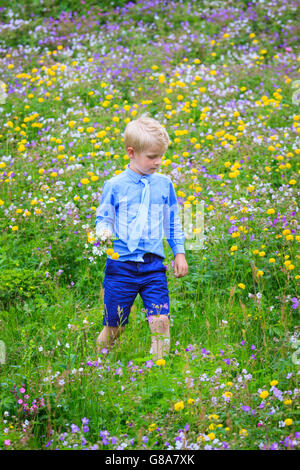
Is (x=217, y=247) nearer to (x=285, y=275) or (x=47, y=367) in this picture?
(x=285, y=275)

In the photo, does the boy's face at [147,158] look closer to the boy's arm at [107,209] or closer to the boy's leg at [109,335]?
the boy's arm at [107,209]

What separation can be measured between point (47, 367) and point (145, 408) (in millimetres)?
647

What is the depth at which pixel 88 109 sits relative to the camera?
23.1 feet

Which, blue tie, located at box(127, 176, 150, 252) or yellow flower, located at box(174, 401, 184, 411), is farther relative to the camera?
blue tie, located at box(127, 176, 150, 252)

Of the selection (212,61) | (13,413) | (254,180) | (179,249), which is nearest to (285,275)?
(179,249)

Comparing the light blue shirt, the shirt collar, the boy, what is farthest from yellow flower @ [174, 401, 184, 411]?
the shirt collar

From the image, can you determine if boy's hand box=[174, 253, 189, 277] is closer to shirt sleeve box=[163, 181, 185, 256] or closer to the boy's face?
shirt sleeve box=[163, 181, 185, 256]

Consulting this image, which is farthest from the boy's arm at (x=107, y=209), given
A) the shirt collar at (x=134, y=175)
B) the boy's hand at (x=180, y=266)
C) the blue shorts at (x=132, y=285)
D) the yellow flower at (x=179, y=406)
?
the yellow flower at (x=179, y=406)

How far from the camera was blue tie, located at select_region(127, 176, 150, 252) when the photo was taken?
3494mm

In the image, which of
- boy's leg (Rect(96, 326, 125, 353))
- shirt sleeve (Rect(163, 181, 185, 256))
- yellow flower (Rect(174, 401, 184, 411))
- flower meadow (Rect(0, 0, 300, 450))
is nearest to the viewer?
yellow flower (Rect(174, 401, 184, 411))

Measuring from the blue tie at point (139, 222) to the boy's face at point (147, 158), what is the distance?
0.09m

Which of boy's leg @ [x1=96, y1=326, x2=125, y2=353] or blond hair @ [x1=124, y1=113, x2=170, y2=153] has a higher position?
blond hair @ [x1=124, y1=113, x2=170, y2=153]

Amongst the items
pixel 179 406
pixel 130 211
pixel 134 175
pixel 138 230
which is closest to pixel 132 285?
pixel 138 230

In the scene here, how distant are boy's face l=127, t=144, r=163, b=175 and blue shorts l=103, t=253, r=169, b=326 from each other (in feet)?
1.91
